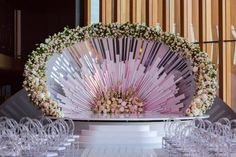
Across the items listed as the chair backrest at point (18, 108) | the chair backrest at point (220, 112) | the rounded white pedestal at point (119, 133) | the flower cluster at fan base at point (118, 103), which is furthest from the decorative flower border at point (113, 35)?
the chair backrest at point (18, 108)

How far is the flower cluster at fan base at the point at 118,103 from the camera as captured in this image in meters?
10.5

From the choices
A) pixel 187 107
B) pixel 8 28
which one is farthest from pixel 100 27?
pixel 8 28

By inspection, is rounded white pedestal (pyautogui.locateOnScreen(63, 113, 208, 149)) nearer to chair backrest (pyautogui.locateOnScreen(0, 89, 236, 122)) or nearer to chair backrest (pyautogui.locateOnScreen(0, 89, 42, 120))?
chair backrest (pyautogui.locateOnScreen(0, 89, 236, 122))

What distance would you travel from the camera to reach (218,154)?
20.2 ft

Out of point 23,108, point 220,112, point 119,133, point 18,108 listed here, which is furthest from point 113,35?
point 220,112

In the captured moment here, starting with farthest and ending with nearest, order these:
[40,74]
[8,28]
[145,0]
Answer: [8,28]
[145,0]
[40,74]

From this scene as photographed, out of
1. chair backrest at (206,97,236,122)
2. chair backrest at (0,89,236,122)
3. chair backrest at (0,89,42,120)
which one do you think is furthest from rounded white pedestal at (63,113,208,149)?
chair backrest at (0,89,42,120)

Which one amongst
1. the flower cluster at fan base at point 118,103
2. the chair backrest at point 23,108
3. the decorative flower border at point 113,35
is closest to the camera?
the decorative flower border at point 113,35

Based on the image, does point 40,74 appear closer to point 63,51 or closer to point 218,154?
point 63,51

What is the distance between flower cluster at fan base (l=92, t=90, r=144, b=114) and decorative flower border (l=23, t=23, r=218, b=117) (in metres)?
1.39

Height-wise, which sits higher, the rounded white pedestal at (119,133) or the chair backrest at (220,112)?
the chair backrest at (220,112)

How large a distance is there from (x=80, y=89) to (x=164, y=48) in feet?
7.25

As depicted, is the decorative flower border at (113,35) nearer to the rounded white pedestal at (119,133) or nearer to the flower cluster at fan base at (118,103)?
the rounded white pedestal at (119,133)

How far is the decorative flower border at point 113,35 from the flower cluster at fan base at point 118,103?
1393 mm
